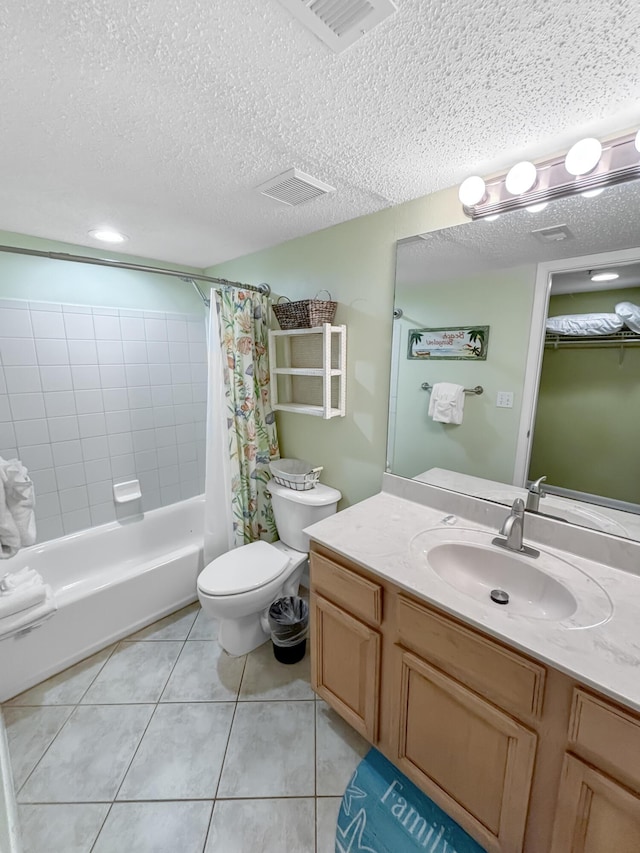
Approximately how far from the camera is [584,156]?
3.36 ft

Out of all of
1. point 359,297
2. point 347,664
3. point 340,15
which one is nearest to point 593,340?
point 359,297

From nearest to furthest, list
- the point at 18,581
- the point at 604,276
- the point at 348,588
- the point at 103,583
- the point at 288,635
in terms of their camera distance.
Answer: the point at 604,276, the point at 348,588, the point at 18,581, the point at 288,635, the point at 103,583

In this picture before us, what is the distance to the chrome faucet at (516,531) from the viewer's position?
1.18m

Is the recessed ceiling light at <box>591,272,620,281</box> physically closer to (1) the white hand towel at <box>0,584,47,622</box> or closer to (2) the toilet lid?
(2) the toilet lid

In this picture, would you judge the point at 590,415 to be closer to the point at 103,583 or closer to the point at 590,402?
the point at 590,402

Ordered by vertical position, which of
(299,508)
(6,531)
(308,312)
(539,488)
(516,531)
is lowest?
(299,508)

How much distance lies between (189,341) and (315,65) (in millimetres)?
2096

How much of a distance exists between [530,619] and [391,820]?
0.91 metres

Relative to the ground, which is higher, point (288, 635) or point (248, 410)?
point (248, 410)

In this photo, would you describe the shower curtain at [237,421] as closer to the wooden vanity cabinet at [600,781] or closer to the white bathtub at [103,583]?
the white bathtub at [103,583]

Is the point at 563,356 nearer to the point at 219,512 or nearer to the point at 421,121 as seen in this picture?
the point at 421,121

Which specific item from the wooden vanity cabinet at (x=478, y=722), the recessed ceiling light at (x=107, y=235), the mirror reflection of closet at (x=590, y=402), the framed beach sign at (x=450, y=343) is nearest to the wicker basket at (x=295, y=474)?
the wooden vanity cabinet at (x=478, y=722)

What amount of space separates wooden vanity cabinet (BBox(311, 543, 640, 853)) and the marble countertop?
5cm

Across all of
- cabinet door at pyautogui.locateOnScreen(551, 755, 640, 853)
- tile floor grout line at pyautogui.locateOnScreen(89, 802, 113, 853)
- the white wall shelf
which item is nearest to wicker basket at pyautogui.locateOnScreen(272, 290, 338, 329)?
the white wall shelf
